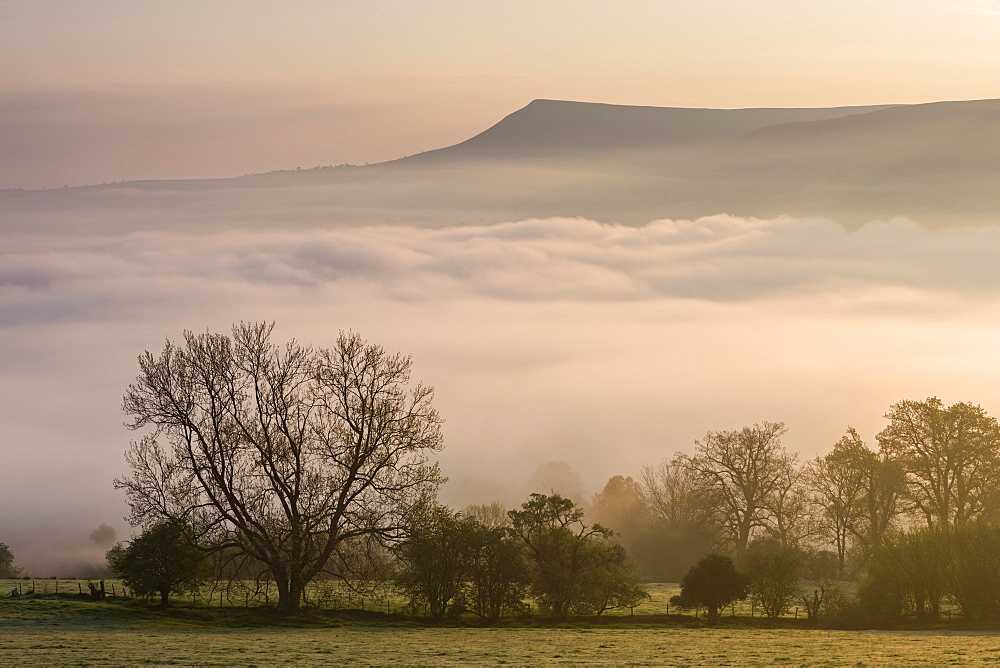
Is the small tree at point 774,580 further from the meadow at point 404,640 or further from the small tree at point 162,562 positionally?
the small tree at point 162,562

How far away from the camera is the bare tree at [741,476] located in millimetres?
86188

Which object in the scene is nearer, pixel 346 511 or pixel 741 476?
pixel 346 511

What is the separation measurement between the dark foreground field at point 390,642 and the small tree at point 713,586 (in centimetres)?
306

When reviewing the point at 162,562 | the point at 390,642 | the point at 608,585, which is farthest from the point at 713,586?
the point at 162,562

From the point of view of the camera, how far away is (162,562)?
56.7 m

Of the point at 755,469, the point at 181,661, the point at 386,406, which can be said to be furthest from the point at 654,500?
the point at 181,661

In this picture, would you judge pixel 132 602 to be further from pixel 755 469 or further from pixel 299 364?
pixel 755 469

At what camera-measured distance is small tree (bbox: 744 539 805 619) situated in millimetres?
A: 63094

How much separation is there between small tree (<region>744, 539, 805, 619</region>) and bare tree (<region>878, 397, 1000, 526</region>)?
1501cm

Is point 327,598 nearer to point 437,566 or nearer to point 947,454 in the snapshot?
point 437,566

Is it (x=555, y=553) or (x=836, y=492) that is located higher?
(x=836, y=492)

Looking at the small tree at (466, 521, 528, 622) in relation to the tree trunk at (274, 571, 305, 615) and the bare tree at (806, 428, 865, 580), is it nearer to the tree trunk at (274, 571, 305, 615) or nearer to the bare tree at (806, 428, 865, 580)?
the tree trunk at (274, 571, 305, 615)

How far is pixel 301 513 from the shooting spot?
191ft

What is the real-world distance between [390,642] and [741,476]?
46.8 m
